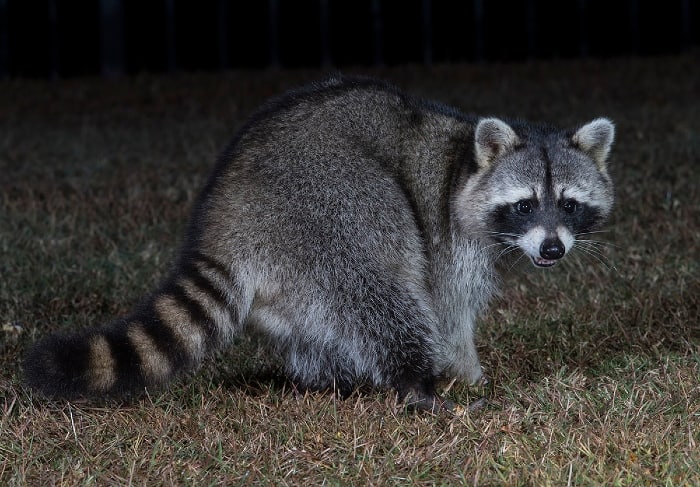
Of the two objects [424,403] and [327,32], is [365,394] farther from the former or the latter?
[327,32]

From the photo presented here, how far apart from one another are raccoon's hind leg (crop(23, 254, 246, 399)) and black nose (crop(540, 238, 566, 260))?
989mm

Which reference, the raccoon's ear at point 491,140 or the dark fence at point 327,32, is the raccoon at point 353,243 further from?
the dark fence at point 327,32

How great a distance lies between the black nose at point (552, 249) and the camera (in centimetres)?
378

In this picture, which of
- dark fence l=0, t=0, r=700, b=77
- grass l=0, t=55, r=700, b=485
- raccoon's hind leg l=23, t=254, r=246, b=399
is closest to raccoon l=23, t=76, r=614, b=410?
raccoon's hind leg l=23, t=254, r=246, b=399

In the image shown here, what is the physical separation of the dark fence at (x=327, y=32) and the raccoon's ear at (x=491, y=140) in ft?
29.6

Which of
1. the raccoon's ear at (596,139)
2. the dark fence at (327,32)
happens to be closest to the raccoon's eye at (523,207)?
the raccoon's ear at (596,139)

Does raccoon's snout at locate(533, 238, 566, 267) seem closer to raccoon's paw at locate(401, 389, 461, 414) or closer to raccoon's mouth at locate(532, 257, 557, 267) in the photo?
raccoon's mouth at locate(532, 257, 557, 267)

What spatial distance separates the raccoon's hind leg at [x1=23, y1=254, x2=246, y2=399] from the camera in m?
3.30

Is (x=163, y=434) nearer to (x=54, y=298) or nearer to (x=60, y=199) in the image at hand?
(x=54, y=298)

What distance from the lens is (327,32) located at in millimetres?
12945

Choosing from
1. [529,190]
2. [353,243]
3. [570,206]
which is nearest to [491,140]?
[529,190]

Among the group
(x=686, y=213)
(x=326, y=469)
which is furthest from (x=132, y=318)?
Answer: (x=686, y=213)

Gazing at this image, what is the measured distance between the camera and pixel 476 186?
399 cm

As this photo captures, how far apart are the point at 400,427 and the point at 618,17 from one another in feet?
34.3
